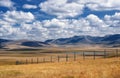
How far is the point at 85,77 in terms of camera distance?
19.8 metres

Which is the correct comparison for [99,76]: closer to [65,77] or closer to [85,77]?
[85,77]

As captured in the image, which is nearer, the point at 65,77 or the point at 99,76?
the point at 99,76

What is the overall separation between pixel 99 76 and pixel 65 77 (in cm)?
359

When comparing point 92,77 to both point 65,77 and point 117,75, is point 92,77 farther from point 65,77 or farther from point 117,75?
point 65,77

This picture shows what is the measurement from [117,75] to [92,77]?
1746 millimetres

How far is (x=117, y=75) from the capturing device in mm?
19906

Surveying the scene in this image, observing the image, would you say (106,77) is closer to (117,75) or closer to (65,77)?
(117,75)

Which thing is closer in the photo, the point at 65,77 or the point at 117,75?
the point at 117,75

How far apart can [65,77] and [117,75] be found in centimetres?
490

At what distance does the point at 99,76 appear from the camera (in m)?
20.6

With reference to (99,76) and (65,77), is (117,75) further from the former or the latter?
(65,77)

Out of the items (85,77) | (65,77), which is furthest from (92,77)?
(65,77)

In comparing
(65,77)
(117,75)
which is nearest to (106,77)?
(117,75)

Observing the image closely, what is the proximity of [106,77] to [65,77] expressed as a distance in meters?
4.38
